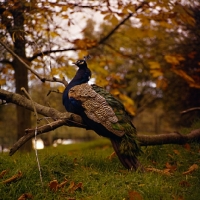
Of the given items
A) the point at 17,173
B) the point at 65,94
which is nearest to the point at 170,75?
the point at 65,94

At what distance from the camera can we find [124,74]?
17844 millimetres

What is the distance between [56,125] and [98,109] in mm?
530

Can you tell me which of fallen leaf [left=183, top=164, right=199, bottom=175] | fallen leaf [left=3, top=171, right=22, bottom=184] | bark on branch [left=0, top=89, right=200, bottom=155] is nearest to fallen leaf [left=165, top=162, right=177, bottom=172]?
fallen leaf [left=183, top=164, right=199, bottom=175]

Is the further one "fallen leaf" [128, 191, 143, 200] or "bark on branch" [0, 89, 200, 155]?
"bark on branch" [0, 89, 200, 155]

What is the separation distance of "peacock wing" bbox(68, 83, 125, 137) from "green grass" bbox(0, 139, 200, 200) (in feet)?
1.81

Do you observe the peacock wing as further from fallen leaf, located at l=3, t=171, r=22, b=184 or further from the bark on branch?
fallen leaf, located at l=3, t=171, r=22, b=184

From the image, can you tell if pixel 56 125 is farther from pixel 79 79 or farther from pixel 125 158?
pixel 125 158

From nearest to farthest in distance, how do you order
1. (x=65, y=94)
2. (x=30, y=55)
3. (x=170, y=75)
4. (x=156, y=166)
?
(x=65, y=94), (x=156, y=166), (x=30, y=55), (x=170, y=75)

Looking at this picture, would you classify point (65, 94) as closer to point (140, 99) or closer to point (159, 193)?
point (159, 193)

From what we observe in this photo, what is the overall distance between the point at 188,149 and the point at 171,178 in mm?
1322

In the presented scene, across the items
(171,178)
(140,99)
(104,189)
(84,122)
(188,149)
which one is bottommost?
(140,99)

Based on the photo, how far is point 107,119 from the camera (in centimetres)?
396

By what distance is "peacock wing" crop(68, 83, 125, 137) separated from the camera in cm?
394

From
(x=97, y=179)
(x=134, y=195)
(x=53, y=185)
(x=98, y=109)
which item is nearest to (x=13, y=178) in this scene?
(x=53, y=185)
